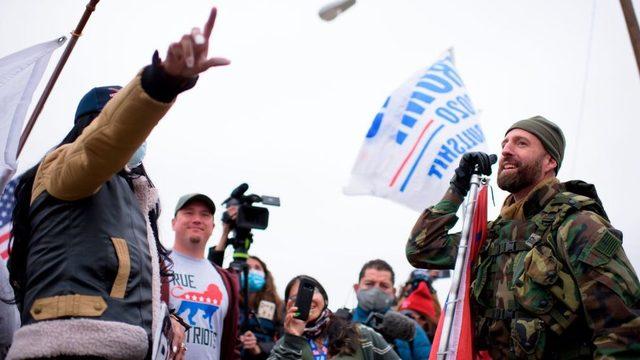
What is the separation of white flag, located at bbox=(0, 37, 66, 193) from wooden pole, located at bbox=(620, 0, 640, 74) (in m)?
3.90

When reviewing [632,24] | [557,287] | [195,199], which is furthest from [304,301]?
[632,24]

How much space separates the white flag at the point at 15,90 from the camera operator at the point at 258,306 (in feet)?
9.52

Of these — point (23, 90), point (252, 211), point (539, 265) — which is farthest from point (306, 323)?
point (23, 90)

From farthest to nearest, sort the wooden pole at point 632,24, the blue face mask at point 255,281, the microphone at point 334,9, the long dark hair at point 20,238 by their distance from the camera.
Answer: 1. the blue face mask at point 255,281
2. the microphone at point 334,9
3. the wooden pole at point 632,24
4. the long dark hair at point 20,238

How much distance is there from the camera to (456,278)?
3.81 metres

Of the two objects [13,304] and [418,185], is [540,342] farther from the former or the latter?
[418,185]

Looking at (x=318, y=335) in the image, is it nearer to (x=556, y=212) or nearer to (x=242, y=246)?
(x=242, y=246)

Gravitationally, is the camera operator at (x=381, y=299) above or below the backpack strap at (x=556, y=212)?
below

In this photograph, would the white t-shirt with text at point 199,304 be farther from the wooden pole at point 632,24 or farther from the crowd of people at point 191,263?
the wooden pole at point 632,24

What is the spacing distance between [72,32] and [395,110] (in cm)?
499

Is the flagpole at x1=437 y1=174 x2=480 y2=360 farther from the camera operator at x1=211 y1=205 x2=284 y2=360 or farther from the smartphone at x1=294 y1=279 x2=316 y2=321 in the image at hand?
the camera operator at x1=211 y1=205 x2=284 y2=360

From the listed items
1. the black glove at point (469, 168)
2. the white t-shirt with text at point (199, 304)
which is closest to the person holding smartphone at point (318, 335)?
the white t-shirt with text at point (199, 304)

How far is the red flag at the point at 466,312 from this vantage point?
3738 mm

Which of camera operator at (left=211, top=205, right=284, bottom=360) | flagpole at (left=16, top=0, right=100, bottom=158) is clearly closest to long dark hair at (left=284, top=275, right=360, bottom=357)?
camera operator at (left=211, top=205, right=284, bottom=360)
